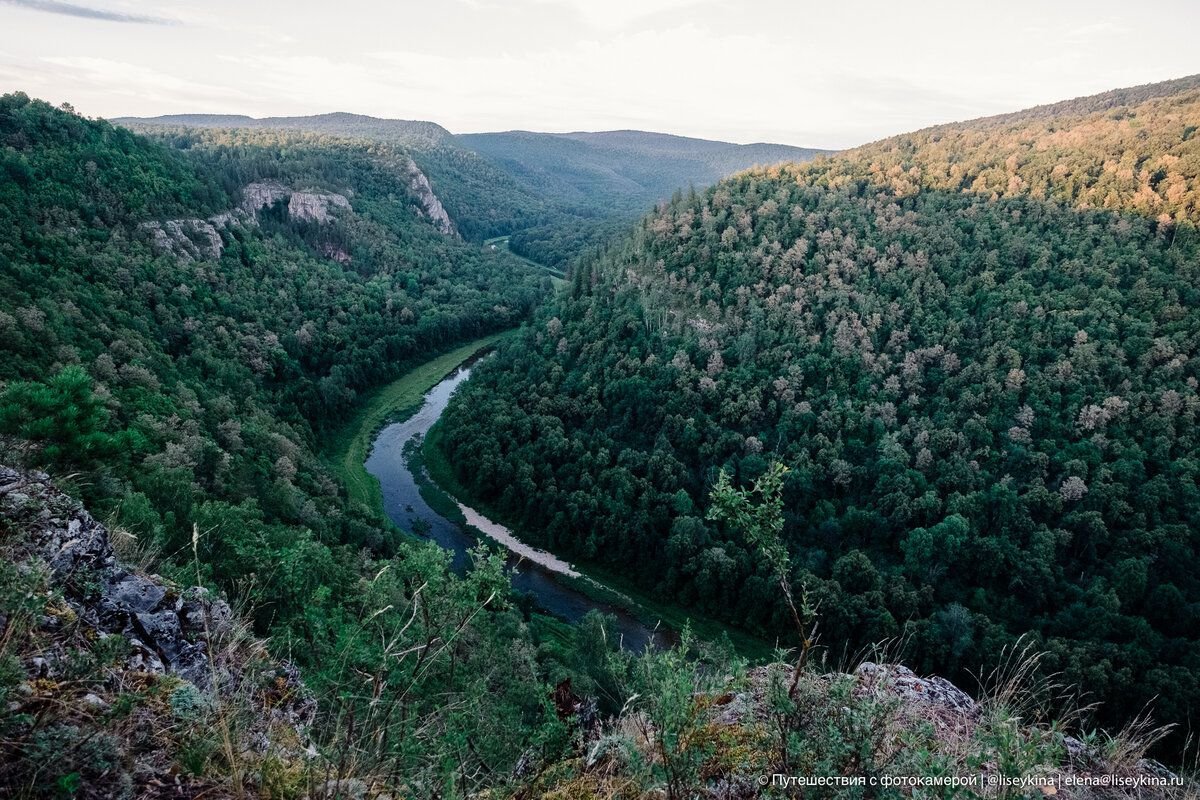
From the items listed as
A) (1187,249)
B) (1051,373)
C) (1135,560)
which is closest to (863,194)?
(1187,249)

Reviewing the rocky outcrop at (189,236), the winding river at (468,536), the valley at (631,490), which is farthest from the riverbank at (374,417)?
the rocky outcrop at (189,236)

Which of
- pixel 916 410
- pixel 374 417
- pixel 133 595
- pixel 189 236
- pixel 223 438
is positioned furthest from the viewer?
pixel 189 236

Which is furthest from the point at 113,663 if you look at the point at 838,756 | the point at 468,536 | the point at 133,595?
the point at 468,536

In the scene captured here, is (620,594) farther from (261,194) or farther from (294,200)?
(294,200)

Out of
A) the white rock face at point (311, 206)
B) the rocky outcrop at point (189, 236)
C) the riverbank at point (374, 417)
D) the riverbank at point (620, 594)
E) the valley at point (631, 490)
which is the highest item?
the white rock face at point (311, 206)

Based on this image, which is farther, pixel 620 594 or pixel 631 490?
pixel 631 490

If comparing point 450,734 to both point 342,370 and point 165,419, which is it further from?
point 342,370

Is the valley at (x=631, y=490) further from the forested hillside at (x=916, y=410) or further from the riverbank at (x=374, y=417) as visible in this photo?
the riverbank at (x=374, y=417)

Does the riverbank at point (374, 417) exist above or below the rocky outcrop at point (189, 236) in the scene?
below
